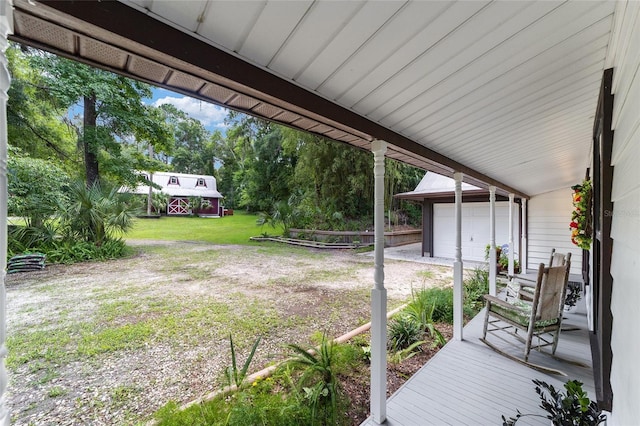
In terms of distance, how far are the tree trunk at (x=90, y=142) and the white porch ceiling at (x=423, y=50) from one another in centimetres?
1001

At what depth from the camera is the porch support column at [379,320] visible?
2127 mm

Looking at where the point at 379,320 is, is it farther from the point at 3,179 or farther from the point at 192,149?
the point at 192,149

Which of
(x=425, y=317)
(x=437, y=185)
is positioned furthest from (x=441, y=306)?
(x=437, y=185)

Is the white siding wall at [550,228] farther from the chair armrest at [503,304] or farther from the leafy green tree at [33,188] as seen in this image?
the leafy green tree at [33,188]

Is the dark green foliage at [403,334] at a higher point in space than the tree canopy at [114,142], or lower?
lower

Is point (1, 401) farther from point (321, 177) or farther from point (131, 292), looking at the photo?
point (321, 177)

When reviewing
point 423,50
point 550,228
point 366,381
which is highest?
point 423,50

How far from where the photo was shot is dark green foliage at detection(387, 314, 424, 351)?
3.38 m

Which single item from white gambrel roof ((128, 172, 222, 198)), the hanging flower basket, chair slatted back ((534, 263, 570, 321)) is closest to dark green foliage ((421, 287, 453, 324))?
chair slatted back ((534, 263, 570, 321))

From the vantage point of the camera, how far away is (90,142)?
846 centimetres

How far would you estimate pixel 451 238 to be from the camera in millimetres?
9438

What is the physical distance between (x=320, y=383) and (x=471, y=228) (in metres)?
8.47

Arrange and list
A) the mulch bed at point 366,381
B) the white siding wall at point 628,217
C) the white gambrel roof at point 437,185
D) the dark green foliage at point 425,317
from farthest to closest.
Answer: the white gambrel roof at point 437,185 < the dark green foliage at point 425,317 < the mulch bed at point 366,381 < the white siding wall at point 628,217

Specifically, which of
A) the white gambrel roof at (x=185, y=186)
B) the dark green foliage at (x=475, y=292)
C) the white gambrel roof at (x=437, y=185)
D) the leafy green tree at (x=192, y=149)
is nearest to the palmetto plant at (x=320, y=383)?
the dark green foliage at (x=475, y=292)
